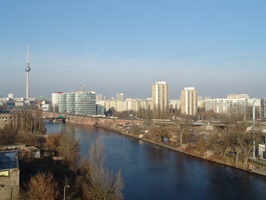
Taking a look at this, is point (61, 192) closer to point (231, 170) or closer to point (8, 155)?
point (8, 155)

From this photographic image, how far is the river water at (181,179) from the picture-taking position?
673cm

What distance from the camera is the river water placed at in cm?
673

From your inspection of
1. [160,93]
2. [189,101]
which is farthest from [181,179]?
[160,93]

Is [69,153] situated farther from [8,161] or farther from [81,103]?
[81,103]

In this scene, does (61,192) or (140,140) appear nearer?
(61,192)

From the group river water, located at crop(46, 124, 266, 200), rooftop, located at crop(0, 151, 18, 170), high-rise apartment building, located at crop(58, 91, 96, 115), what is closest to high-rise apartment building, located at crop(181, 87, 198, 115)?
high-rise apartment building, located at crop(58, 91, 96, 115)

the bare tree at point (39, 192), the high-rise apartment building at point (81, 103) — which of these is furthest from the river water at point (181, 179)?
the high-rise apartment building at point (81, 103)

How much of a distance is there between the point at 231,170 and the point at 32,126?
9.83 m

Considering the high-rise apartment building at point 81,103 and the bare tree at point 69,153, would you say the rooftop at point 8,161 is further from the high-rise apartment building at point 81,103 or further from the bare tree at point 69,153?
the high-rise apartment building at point 81,103

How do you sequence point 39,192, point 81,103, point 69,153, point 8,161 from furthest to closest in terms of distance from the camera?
point 81,103 < point 69,153 < point 8,161 < point 39,192

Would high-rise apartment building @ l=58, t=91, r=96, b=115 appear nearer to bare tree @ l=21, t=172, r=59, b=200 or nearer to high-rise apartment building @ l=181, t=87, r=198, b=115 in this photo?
high-rise apartment building @ l=181, t=87, r=198, b=115

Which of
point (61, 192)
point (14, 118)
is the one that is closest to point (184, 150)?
point (61, 192)

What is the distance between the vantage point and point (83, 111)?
33.3m

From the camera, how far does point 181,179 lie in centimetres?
793
